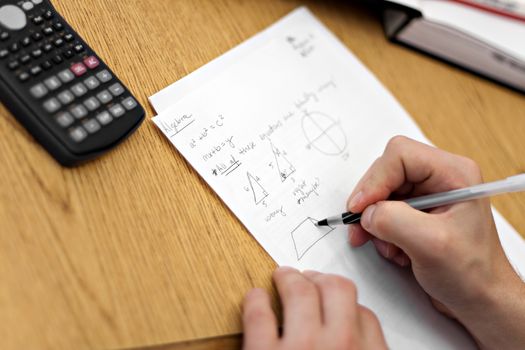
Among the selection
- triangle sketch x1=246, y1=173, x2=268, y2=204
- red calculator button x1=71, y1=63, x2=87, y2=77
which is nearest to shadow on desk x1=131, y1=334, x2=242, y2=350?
triangle sketch x1=246, y1=173, x2=268, y2=204

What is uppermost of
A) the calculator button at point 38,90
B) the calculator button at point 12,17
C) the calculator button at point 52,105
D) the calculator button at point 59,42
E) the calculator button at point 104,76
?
the calculator button at point 12,17

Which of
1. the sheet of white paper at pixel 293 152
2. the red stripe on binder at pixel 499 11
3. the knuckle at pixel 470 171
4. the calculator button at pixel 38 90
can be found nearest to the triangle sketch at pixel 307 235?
the sheet of white paper at pixel 293 152

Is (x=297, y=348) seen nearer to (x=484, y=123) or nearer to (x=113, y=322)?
(x=113, y=322)

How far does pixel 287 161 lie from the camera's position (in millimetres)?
456

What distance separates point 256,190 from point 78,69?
18cm

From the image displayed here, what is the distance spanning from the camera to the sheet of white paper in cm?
42

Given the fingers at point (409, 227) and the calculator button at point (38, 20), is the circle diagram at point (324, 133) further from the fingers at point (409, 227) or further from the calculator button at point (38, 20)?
the calculator button at point (38, 20)

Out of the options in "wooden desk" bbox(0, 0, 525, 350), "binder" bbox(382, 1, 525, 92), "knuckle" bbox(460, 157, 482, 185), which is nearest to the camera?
"wooden desk" bbox(0, 0, 525, 350)

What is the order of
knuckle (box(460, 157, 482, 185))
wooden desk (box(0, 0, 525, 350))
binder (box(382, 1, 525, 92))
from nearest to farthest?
1. wooden desk (box(0, 0, 525, 350))
2. knuckle (box(460, 157, 482, 185))
3. binder (box(382, 1, 525, 92))

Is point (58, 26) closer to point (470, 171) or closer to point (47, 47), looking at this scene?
point (47, 47)

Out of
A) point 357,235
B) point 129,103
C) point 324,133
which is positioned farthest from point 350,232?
point 129,103

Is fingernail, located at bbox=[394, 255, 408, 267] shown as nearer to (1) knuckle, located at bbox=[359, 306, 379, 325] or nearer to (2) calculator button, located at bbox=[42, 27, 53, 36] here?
(1) knuckle, located at bbox=[359, 306, 379, 325]

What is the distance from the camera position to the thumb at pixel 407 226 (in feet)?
1.26

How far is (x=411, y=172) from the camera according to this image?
43cm
